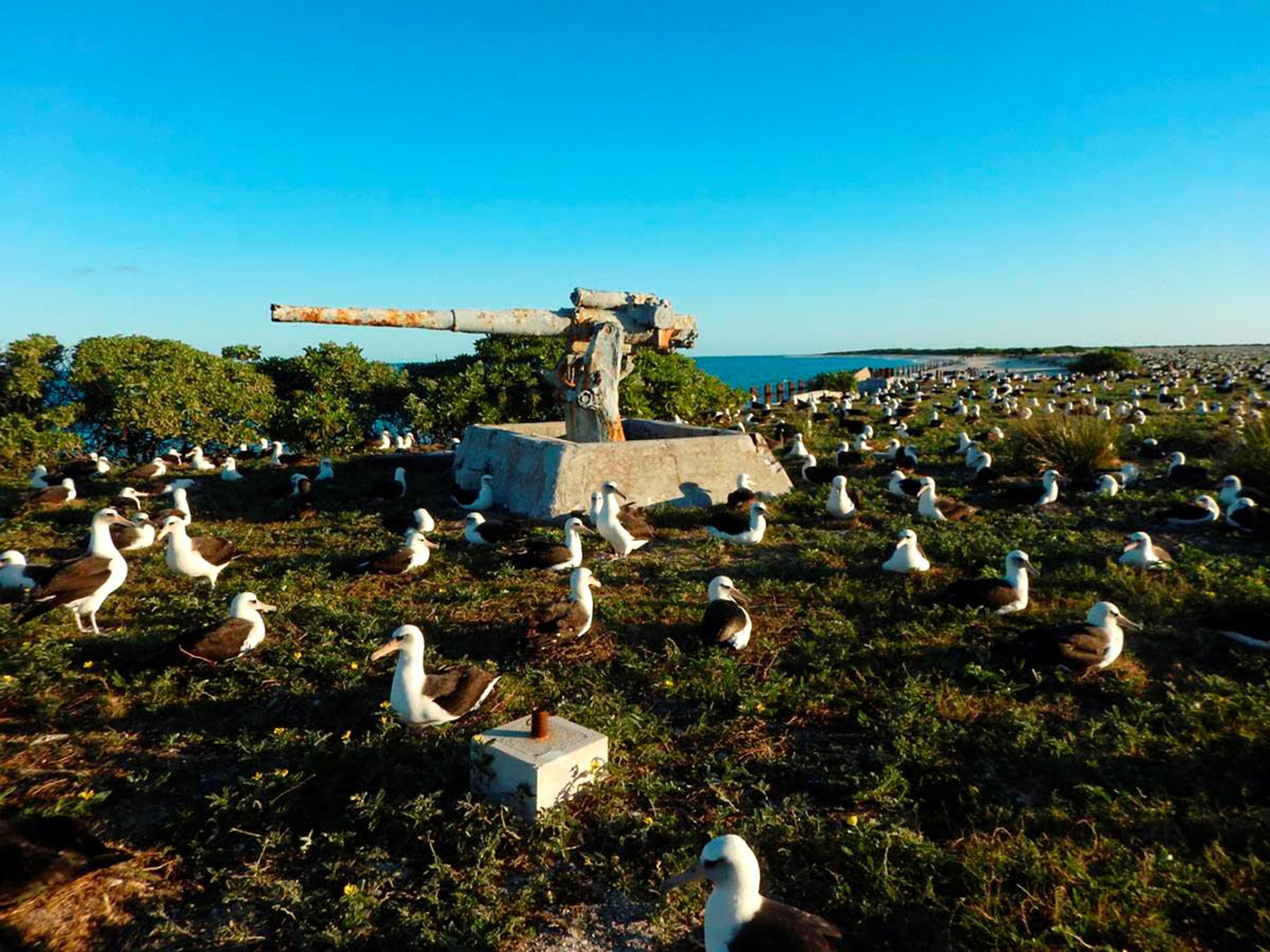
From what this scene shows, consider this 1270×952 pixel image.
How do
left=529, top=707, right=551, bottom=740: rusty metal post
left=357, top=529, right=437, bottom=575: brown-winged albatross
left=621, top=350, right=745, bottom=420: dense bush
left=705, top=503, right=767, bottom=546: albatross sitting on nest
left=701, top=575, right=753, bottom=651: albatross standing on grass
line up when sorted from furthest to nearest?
left=621, top=350, right=745, bottom=420: dense bush → left=705, top=503, right=767, bottom=546: albatross sitting on nest → left=357, top=529, right=437, bottom=575: brown-winged albatross → left=701, top=575, right=753, bottom=651: albatross standing on grass → left=529, top=707, right=551, bottom=740: rusty metal post

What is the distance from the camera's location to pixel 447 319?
40.6 feet

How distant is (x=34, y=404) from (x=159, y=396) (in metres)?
3.18

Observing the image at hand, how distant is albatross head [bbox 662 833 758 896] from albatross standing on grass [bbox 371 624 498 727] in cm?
247

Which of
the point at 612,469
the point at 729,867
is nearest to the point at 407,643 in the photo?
the point at 729,867

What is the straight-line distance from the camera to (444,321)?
40.5ft

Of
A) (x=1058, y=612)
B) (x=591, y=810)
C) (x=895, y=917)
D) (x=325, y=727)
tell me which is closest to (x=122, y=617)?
(x=325, y=727)

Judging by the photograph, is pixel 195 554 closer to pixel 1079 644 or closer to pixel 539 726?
pixel 539 726

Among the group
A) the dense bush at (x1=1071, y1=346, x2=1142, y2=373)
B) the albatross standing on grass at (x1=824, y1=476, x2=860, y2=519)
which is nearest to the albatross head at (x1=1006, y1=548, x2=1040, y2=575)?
the albatross standing on grass at (x1=824, y1=476, x2=860, y2=519)

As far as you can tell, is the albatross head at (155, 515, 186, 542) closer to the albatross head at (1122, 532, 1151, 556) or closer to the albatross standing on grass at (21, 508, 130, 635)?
the albatross standing on grass at (21, 508, 130, 635)

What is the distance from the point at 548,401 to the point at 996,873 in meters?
18.6

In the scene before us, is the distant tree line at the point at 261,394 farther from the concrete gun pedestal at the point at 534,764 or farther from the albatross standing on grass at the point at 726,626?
the concrete gun pedestal at the point at 534,764

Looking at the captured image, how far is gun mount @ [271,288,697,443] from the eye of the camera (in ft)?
43.2

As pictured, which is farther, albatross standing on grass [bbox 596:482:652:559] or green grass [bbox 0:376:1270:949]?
albatross standing on grass [bbox 596:482:652:559]

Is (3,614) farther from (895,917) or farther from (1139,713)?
(1139,713)
